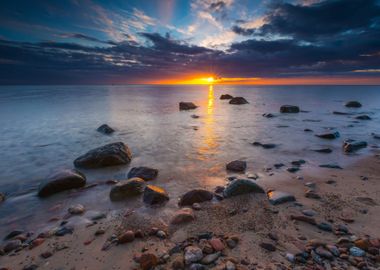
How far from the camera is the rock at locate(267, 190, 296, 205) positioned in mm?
5754

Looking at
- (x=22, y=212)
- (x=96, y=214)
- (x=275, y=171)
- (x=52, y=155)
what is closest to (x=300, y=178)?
(x=275, y=171)

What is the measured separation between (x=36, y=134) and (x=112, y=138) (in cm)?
657

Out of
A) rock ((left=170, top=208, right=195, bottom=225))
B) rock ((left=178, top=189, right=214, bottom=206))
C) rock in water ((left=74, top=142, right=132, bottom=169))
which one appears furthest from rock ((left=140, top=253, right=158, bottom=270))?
rock in water ((left=74, top=142, right=132, bottom=169))

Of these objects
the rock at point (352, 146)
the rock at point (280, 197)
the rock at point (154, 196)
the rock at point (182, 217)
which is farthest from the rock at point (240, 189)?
the rock at point (352, 146)

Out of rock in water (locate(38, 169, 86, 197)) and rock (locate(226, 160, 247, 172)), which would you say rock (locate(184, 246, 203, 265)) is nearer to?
rock (locate(226, 160, 247, 172))

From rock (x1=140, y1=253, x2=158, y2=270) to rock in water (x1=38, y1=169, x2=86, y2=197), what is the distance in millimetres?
4627

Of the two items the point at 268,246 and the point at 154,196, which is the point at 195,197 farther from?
the point at 268,246

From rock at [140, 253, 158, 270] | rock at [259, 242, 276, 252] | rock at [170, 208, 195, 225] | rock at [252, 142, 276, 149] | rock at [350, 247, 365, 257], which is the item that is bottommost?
rock at [252, 142, 276, 149]

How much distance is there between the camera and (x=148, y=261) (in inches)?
145

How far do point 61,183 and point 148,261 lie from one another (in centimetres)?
487

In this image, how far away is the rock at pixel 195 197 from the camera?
596 cm

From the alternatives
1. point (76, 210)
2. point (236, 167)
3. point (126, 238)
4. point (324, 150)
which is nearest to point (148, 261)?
point (126, 238)

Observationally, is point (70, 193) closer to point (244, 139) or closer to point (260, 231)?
point (260, 231)

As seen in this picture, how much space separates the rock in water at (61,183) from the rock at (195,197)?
12.4ft
